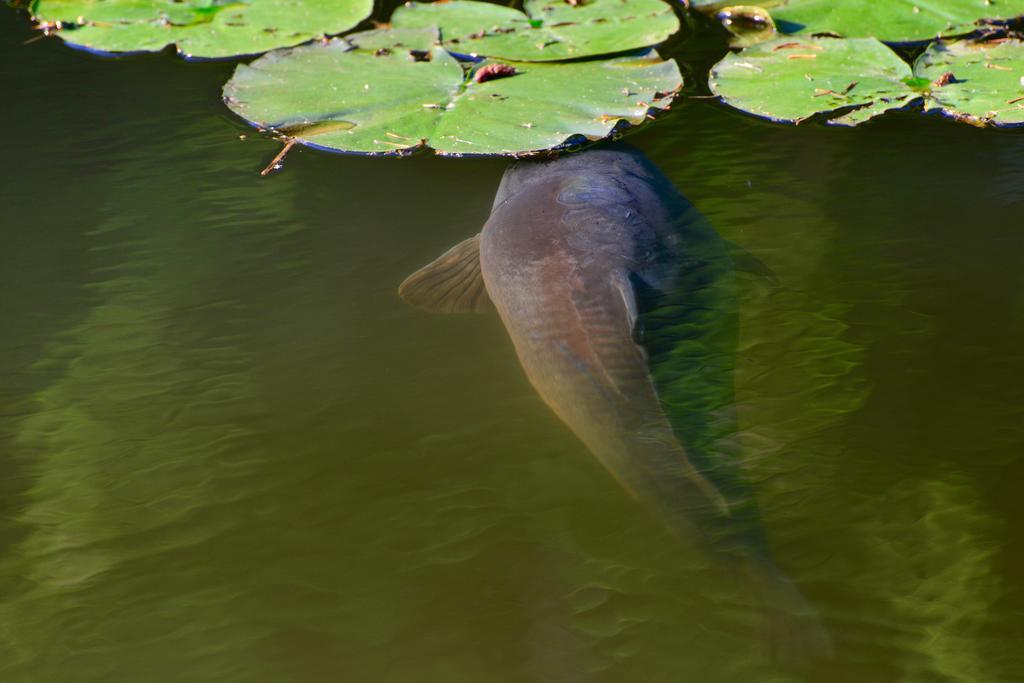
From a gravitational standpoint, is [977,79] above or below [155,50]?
below

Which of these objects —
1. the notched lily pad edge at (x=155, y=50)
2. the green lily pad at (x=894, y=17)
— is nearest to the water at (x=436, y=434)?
the green lily pad at (x=894, y=17)

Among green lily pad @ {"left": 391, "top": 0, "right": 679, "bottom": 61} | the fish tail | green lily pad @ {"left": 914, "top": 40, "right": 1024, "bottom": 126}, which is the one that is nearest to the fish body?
the fish tail

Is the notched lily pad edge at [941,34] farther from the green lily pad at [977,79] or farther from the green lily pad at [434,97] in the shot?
the green lily pad at [434,97]

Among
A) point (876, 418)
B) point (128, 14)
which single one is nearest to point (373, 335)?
point (876, 418)

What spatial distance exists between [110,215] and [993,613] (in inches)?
86.9

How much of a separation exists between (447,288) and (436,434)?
467 millimetres

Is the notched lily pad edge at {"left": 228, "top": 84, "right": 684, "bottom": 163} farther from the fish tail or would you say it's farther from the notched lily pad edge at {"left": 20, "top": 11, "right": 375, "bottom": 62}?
the fish tail

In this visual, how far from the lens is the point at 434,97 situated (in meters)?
2.81

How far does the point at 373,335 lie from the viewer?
6.88 ft

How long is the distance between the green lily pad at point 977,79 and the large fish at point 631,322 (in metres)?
0.90

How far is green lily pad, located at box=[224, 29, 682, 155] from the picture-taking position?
8.65 feet

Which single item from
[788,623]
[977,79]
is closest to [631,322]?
[788,623]

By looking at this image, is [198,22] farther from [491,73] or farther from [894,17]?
[894,17]

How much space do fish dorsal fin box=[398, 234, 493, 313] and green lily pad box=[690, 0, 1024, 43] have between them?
1.57m
